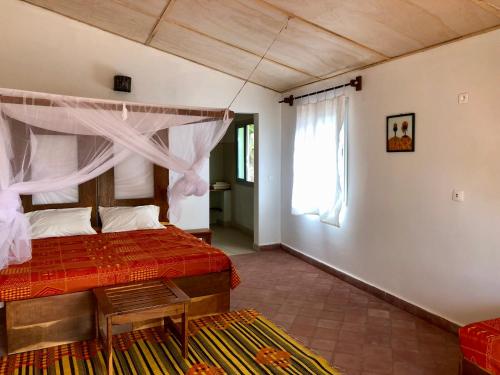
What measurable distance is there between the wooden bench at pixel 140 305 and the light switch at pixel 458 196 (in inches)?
85.2

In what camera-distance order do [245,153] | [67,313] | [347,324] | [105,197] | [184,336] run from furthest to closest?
1. [245,153]
2. [105,197]
3. [347,324]
4. [67,313]
5. [184,336]


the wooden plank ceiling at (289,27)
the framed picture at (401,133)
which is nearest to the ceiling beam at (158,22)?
the wooden plank ceiling at (289,27)

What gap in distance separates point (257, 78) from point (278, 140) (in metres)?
0.94

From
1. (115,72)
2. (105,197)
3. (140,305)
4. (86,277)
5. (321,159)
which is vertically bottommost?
(140,305)

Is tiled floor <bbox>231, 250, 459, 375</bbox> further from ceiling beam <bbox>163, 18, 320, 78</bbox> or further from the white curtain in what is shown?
ceiling beam <bbox>163, 18, 320, 78</bbox>

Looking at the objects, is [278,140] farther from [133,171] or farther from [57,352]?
[57,352]

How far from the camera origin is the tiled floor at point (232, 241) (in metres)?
5.60

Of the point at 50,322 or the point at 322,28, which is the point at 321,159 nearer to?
the point at 322,28

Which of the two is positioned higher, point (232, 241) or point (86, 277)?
point (86, 277)

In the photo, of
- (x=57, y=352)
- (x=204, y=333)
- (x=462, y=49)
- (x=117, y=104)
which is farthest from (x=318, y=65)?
(x=57, y=352)

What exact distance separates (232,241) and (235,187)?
1.41 metres

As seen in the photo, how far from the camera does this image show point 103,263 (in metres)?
2.92

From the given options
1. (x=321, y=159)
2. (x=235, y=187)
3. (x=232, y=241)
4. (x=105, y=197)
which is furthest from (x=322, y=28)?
(x=235, y=187)

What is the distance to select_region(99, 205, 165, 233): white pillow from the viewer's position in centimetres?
407
